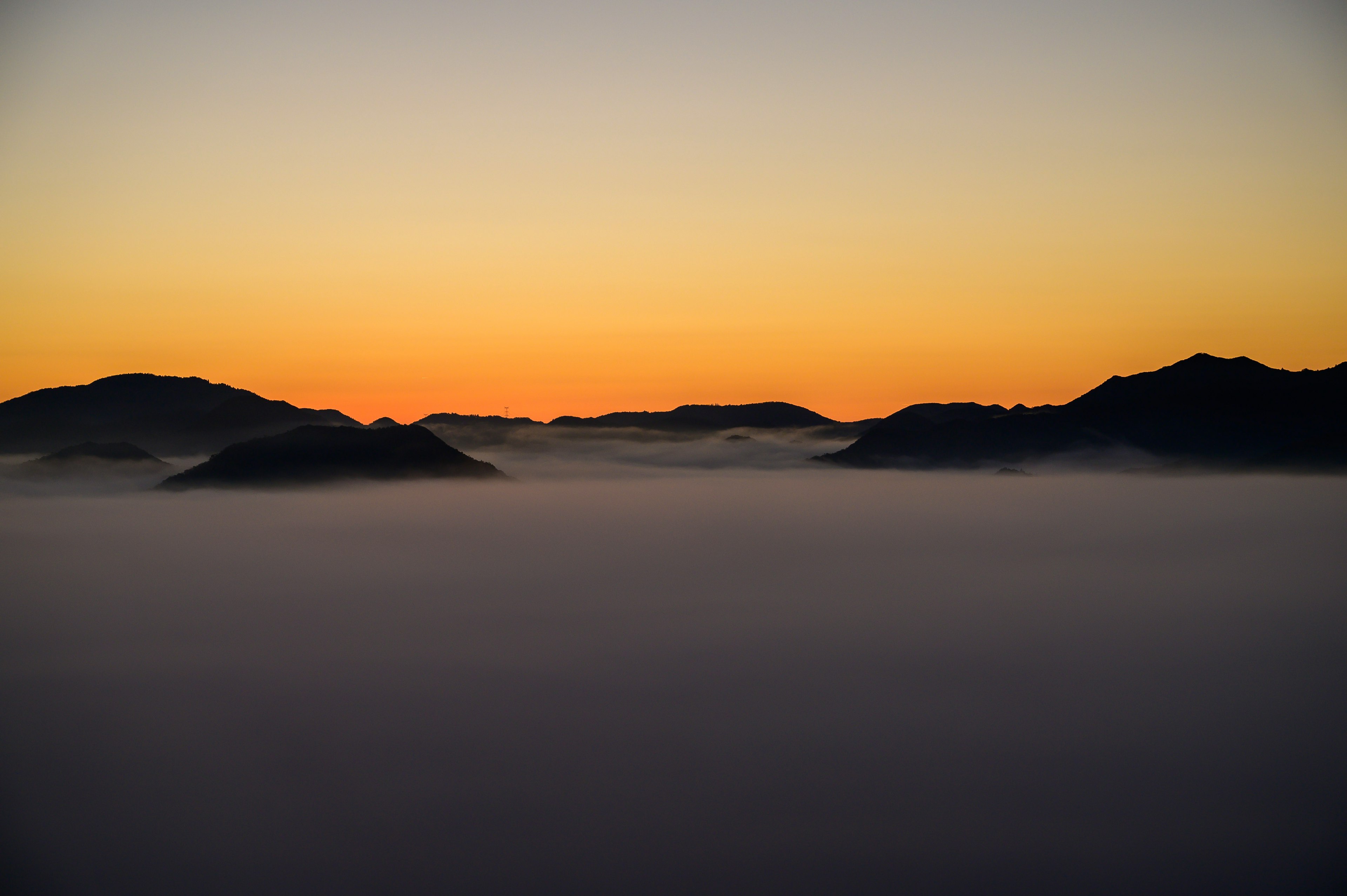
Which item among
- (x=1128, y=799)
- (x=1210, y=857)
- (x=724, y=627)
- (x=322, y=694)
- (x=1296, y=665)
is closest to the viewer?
(x=1210, y=857)

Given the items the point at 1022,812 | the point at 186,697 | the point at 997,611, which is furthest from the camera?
the point at 997,611

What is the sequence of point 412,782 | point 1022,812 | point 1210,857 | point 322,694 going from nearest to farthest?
point 1210,857, point 1022,812, point 412,782, point 322,694

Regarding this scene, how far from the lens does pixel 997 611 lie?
6959 inches

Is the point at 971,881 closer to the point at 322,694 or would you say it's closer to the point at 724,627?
the point at 322,694

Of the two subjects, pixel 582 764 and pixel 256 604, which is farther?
pixel 256 604

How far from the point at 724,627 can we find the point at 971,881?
109013 mm

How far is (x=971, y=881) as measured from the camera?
44.0 metres

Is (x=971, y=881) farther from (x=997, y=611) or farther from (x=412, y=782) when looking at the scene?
(x=997, y=611)

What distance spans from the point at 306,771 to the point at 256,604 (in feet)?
417

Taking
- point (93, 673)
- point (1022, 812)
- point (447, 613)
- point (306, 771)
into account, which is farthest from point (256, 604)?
point (1022, 812)

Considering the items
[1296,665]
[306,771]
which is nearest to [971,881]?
[306,771]

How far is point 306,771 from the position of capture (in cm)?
6881

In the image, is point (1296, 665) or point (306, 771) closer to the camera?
point (306, 771)

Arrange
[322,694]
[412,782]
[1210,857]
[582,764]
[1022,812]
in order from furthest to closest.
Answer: [322,694]
[582,764]
[412,782]
[1022,812]
[1210,857]
